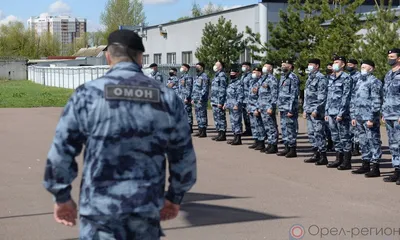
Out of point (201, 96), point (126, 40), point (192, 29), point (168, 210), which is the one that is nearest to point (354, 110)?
point (201, 96)

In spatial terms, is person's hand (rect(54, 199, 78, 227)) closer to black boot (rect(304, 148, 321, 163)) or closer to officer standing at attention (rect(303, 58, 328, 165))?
officer standing at attention (rect(303, 58, 328, 165))

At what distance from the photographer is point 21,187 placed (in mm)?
9977

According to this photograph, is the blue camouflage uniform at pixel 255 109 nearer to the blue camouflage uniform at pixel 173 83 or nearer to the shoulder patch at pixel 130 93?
Result: the blue camouflage uniform at pixel 173 83

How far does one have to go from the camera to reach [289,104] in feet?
42.9

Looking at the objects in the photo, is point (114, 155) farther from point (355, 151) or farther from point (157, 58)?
point (157, 58)

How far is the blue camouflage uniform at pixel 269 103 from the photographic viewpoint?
45.4ft

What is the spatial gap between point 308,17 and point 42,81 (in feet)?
153

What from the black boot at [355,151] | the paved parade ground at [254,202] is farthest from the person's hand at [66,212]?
the black boot at [355,151]

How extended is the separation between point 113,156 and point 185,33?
122 feet

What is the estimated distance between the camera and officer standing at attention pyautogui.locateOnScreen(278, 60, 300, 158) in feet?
42.8

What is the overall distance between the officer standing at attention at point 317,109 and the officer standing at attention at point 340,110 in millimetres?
513

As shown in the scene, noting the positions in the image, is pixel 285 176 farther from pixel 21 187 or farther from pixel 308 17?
pixel 308 17

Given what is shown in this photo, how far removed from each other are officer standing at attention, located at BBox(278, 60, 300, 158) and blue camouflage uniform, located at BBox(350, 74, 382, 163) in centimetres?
218

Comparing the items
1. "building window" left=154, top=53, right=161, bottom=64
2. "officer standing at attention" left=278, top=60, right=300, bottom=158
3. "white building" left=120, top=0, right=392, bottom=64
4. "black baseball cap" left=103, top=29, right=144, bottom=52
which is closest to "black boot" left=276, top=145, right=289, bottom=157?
"officer standing at attention" left=278, top=60, right=300, bottom=158
